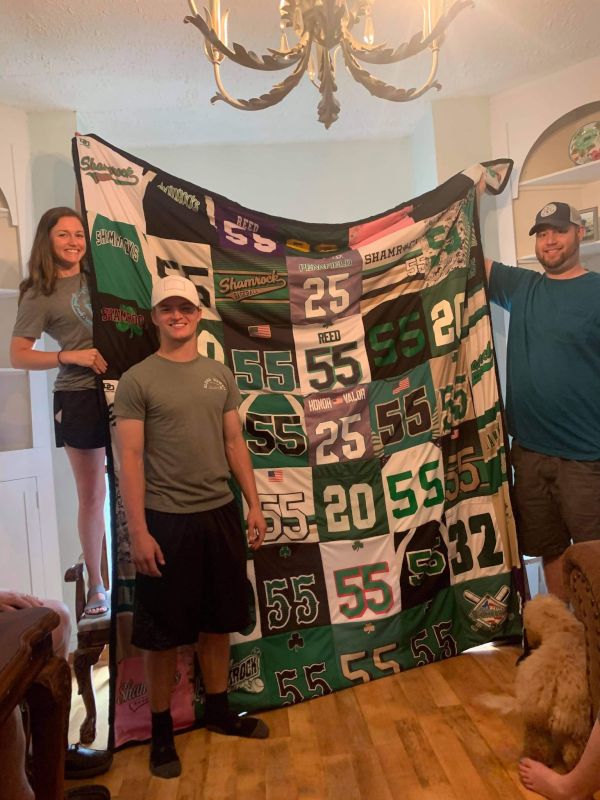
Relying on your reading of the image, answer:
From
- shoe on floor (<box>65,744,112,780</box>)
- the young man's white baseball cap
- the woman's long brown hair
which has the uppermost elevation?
the woman's long brown hair

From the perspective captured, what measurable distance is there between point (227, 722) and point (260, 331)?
4.57 feet

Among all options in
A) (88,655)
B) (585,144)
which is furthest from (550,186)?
(88,655)

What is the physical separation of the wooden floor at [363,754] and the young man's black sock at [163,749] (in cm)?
3

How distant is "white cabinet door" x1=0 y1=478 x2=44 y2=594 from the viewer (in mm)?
2754

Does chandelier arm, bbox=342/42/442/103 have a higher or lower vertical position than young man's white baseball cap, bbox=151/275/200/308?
higher

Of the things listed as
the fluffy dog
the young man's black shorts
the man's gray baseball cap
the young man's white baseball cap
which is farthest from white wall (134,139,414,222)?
the fluffy dog

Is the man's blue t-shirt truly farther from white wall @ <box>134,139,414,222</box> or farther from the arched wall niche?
white wall @ <box>134,139,414,222</box>

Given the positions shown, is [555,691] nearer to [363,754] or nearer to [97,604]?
[363,754]

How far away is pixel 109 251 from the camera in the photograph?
2193mm

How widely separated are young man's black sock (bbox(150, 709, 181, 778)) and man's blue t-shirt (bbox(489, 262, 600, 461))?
1.67 meters

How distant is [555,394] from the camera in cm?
245

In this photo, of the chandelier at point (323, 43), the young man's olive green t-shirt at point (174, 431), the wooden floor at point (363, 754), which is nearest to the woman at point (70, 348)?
the young man's olive green t-shirt at point (174, 431)

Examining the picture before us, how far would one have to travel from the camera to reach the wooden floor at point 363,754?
1.87 meters

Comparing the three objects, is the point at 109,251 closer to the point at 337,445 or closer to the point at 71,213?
the point at 71,213
